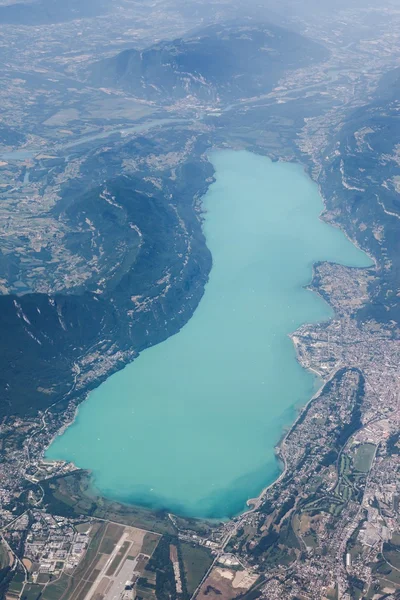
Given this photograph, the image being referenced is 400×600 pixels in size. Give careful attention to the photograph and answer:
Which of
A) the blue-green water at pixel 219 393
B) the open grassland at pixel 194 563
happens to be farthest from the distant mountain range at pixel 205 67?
the open grassland at pixel 194 563

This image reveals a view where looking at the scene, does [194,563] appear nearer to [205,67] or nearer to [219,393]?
[219,393]

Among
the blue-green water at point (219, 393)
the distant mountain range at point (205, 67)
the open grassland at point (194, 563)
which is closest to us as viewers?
the open grassland at point (194, 563)

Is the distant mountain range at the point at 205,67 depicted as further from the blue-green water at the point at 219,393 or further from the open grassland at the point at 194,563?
the open grassland at the point at 194,563

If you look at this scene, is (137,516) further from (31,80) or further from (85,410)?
(31,80)

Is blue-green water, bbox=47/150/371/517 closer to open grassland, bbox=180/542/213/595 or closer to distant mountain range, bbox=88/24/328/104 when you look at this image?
open grassland, bbox=180/542/213/595

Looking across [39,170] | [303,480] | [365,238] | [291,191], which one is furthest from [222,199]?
[303,480]

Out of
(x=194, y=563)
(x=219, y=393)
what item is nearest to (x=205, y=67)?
(x=219, y=393)
